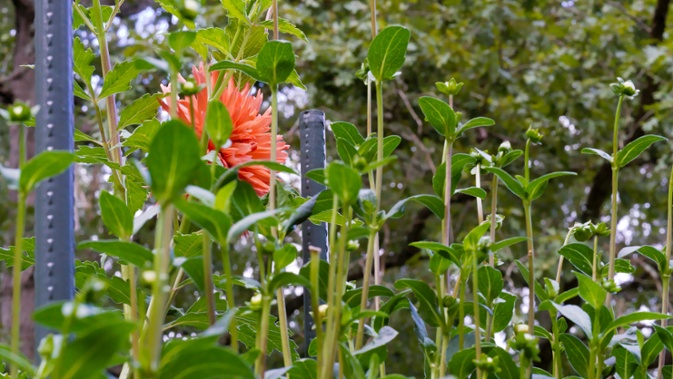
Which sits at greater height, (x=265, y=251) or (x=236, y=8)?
(x=236, y=8)

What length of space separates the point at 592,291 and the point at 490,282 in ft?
0.21

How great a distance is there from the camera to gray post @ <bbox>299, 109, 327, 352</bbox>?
1.81 feet

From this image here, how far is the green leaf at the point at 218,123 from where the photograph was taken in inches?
12.8

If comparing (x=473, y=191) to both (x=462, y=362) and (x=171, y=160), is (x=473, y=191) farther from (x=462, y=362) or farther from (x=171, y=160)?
(x=171, y=160)

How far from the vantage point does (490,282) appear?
43 centimetres

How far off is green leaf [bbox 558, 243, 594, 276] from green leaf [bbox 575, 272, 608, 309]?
0.19 ft

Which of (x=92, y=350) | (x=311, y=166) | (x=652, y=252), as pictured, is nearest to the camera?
(x=92, y=350)

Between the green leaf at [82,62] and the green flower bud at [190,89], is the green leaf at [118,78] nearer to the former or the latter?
the green leaf at [82,62]

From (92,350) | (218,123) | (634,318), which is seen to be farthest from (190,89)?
(634,318)

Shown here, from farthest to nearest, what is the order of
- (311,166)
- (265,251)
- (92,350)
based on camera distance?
(311,166)
(265,251)
(92,350)

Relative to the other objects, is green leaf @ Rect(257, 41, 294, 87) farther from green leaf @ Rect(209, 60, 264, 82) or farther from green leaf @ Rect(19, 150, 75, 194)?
green leaf @ Rect(19, 150, 75, 194)

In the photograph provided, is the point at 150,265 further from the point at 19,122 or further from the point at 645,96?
the point at 645,96

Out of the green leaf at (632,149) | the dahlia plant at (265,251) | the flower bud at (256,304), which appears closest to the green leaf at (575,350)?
the dahlia plant at (265,251)

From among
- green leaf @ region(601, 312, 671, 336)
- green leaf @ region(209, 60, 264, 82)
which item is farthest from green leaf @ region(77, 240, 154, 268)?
green leaf @ region(601, 312, 671, 336)
